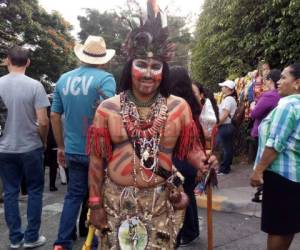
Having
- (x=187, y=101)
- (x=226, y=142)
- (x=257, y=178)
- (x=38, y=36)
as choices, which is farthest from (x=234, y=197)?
(x=38, y=36)

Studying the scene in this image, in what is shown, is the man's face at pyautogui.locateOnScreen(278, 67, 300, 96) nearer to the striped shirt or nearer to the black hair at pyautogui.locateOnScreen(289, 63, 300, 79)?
the black hair at pyautogui.locateOnScreen(289, 63, 300, 79)

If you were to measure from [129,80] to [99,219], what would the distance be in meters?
0.91

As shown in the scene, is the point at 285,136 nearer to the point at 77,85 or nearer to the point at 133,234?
the point at 133,234

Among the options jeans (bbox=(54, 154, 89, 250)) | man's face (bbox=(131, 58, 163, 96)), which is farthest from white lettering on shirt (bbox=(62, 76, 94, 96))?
man's face (bbox=(131, 58, 163, 96))

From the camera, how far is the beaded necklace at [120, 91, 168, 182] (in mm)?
2869

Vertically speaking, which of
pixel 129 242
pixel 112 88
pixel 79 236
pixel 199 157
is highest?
pixel 112 88

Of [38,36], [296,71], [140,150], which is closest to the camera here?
[140,150]

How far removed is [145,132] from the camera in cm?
288

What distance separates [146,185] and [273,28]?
21.4 feet

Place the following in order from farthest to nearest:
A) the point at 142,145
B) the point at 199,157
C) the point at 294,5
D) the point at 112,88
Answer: the point at 294,5, the point at 112,88, the point at 199,157, the point at 142,145

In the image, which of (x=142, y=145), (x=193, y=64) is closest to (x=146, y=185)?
(x=142, y=145)

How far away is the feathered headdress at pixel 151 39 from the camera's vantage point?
9.66 feet

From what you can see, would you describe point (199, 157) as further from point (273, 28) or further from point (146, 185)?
point (273, 28)

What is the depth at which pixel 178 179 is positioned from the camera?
3.10 metres
